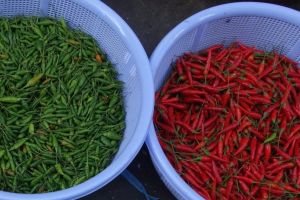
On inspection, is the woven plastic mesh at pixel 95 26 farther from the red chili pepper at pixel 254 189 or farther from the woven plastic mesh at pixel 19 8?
the red chili pepper at pixel 254 189

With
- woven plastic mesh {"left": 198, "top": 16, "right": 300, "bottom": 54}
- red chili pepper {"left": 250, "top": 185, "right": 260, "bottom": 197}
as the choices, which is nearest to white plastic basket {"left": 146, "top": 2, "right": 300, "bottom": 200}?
woven plastic mesh {"left": 198, "top": 16, "right": 300, "bottom": 54}

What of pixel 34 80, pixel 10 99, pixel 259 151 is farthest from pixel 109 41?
pixel 259 151

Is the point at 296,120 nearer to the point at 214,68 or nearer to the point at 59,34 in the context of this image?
the point at 214,68

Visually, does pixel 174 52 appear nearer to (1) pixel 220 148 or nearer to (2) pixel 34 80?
(1) pixel 220 148

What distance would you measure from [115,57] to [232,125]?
82 cm

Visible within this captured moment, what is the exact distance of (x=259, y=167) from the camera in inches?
99.9

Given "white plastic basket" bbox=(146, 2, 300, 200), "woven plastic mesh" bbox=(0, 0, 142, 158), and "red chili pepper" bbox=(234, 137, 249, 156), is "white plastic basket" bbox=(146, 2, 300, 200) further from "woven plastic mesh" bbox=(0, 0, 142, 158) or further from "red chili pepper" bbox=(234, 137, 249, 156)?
"red chili pepper" bbox=(234, 137, 249, 156)

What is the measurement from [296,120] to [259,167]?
16.1 inches

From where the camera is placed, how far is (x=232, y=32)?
2.99 metres

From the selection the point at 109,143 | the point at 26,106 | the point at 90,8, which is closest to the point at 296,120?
the point at 109,143

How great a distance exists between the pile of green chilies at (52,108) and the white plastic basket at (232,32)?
A: 0.35 m

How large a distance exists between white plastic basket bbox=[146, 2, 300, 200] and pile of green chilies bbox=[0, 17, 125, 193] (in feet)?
Result: 1.16

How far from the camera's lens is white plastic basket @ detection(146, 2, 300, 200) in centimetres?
267

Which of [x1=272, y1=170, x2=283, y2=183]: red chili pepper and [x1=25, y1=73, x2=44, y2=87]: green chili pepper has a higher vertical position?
[x1=272, y1=170, x2=283, y2=183]: red chili pepper
